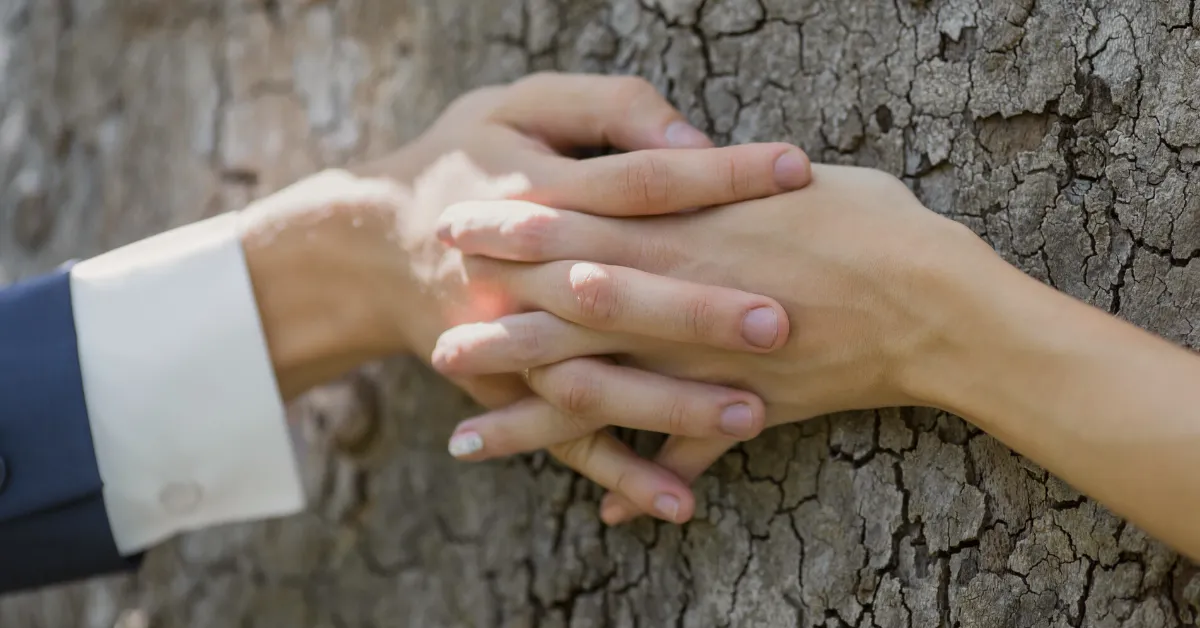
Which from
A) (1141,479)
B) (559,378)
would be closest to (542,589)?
(559,378)

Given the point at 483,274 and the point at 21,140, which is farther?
the point at 21,140

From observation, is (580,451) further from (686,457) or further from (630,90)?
(630,90)

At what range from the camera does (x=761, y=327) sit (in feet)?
3.21

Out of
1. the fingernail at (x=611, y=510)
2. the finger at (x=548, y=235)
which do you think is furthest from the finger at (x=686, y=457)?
the finger at (x=548, y=235)

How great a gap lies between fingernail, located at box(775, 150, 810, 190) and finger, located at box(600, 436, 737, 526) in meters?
0.32

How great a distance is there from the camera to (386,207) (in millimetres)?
1220

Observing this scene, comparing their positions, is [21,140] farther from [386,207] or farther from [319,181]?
[386,207]

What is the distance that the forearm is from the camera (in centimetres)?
82

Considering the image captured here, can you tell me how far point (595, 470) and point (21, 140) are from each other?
4.67 ft

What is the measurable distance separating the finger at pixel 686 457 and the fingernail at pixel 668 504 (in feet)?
0.14

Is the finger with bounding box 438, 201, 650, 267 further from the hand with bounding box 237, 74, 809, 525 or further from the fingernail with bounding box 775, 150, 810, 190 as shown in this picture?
the fingernail with bounding box 775, 150, 810, 190

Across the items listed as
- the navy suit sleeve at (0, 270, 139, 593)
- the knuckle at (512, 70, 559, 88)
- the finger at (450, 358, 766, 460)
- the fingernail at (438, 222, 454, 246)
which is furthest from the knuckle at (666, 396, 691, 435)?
the navy suit sleeve at (0, 270, 139, 593)

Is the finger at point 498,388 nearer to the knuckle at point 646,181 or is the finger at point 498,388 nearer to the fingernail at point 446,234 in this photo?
the fingernail at point 446,234

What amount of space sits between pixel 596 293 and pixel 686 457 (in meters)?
0.26
